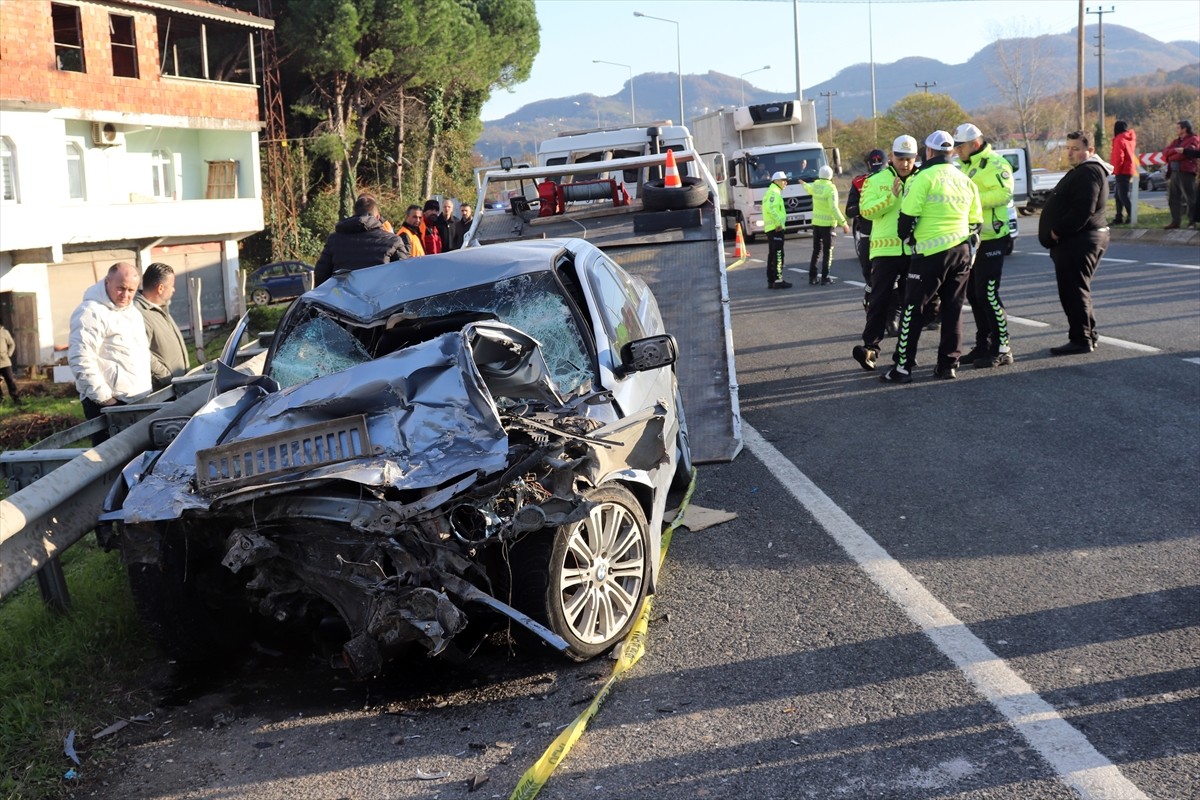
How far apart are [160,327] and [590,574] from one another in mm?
4836

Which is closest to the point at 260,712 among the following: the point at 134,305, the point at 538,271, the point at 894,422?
the point at 538,271

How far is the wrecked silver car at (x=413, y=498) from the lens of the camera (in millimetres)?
4363

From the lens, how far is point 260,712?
4680 millimetres

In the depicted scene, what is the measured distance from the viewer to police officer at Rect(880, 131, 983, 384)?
9.76 meters

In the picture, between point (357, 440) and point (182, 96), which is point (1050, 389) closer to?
point (357, 440)

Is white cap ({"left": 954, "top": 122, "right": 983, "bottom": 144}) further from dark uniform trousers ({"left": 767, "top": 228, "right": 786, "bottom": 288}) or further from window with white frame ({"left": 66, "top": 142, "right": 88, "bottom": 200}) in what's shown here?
window with white frame ({"left": 66, "top": 142, "right": 88, "bottom": 200})

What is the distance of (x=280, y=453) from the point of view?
444cm

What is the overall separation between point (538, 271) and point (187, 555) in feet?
7.34

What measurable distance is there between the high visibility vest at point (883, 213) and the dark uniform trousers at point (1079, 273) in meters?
1.39

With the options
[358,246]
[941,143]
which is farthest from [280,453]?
[941,143]

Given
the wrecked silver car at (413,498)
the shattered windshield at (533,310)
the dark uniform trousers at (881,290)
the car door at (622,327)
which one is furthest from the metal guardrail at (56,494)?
the dark uniform trousers at (881,290)

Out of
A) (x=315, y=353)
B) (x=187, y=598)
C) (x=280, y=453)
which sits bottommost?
(x=187, y=598)

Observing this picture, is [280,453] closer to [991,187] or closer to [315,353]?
[315,353]

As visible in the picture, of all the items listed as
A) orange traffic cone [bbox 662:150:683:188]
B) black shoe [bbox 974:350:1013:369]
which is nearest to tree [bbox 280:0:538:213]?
orange traffic cone [bbox 662:150:683:188]
